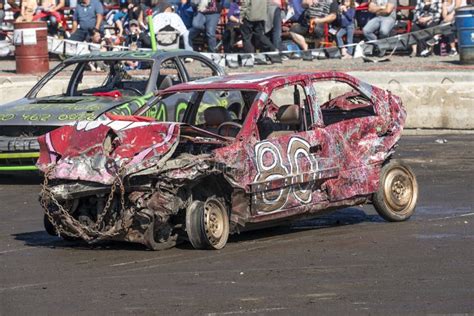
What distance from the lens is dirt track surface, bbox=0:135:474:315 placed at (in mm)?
Result: 7039

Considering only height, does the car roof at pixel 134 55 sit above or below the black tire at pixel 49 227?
above

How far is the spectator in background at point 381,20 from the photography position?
75.5 feet

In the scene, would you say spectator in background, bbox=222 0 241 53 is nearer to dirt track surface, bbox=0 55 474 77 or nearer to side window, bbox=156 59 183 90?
dirt track surface, bbox=0 55 474 77

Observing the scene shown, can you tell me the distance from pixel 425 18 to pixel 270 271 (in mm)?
15728

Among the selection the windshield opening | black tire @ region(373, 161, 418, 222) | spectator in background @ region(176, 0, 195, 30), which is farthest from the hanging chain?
spectator in background @ region(176, 0, 195, 30)

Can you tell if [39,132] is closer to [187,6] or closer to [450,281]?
[450,281]

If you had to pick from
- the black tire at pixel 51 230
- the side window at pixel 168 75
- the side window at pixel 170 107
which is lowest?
the black tire at pixel 51 230

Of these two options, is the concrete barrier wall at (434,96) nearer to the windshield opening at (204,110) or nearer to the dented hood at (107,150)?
the windshield opening at (204,110)

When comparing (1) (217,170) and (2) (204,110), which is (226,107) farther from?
(1) (217,170)

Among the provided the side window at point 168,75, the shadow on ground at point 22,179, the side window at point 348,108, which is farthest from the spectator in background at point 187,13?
the side window at point 348,108

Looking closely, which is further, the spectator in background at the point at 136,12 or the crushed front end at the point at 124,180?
the spectator in background at the point at 136,12

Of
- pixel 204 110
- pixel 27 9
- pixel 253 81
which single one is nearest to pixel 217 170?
pixel 253 81

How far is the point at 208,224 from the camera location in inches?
349

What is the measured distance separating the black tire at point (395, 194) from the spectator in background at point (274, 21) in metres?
13.0
